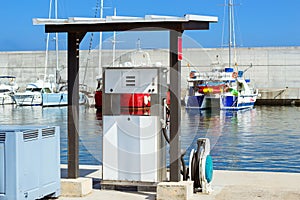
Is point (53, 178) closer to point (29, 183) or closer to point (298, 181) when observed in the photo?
point (29, 183)

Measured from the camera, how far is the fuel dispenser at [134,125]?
9133mm

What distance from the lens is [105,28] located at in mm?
8922

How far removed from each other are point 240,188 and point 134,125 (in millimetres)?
1933

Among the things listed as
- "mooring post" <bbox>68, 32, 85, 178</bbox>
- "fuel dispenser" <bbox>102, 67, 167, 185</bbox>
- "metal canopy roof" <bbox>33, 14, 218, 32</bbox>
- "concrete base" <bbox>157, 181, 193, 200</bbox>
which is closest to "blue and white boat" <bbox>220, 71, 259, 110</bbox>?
"fuel dispenser" <bbox>102, 67, 167, 185</bbox>

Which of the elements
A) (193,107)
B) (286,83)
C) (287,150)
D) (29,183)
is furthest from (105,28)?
(286,83)

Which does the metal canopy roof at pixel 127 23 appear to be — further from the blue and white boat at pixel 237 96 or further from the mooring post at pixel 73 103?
the blue and white boat at pixel 237 96

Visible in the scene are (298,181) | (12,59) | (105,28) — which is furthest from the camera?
(12,59)

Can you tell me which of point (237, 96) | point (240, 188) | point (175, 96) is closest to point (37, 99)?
point (237, 96)

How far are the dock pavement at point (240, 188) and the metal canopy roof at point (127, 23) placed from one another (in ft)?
7.83

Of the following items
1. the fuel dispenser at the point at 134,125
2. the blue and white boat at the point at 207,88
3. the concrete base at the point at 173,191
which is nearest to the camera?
the concrete base at the point at 173,191

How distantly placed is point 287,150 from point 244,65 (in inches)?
1799

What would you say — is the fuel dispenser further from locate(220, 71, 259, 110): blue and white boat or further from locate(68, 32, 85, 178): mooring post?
locate(220, 71, 259, 110): blue and white boat

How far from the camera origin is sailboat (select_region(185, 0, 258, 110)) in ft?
177

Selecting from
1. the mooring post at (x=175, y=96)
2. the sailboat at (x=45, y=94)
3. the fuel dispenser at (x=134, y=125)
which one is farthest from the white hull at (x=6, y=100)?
the mooring post at (x=175, y=96)
